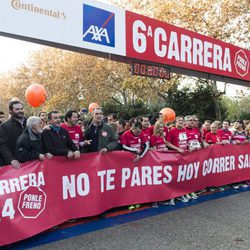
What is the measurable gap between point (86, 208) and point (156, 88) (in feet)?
68.0

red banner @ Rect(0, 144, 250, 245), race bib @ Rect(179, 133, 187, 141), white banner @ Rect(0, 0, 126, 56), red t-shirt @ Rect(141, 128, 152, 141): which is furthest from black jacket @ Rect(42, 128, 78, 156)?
race bib @ Rect(179, 133, 187, 141)

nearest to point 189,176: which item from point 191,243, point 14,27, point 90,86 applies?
point 191,243

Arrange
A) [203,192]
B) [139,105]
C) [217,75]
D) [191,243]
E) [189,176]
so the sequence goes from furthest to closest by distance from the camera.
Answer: [139,105], [217,75], [203,192], [189,176], [191,243]

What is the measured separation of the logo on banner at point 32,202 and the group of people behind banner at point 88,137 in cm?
42

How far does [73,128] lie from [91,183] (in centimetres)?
156

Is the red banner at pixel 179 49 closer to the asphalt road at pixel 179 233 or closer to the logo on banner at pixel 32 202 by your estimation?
the asphalt road at pixel 179 233

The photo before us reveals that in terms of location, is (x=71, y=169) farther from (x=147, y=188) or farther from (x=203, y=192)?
(x=203, y=192)

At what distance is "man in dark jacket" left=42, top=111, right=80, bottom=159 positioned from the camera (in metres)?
5.54

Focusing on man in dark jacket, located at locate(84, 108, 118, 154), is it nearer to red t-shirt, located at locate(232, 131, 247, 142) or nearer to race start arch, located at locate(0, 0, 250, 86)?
race start arch, located at locate(0, 0, 250, 86)

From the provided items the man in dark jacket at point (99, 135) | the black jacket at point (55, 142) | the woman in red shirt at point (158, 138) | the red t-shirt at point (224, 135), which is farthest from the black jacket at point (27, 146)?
the red t-shirt at point (224, 135)

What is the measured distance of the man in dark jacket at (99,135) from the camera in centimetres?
645

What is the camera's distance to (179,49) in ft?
29.1

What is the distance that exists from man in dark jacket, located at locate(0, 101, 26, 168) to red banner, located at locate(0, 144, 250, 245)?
23cm

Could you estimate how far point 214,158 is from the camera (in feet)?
26.8
